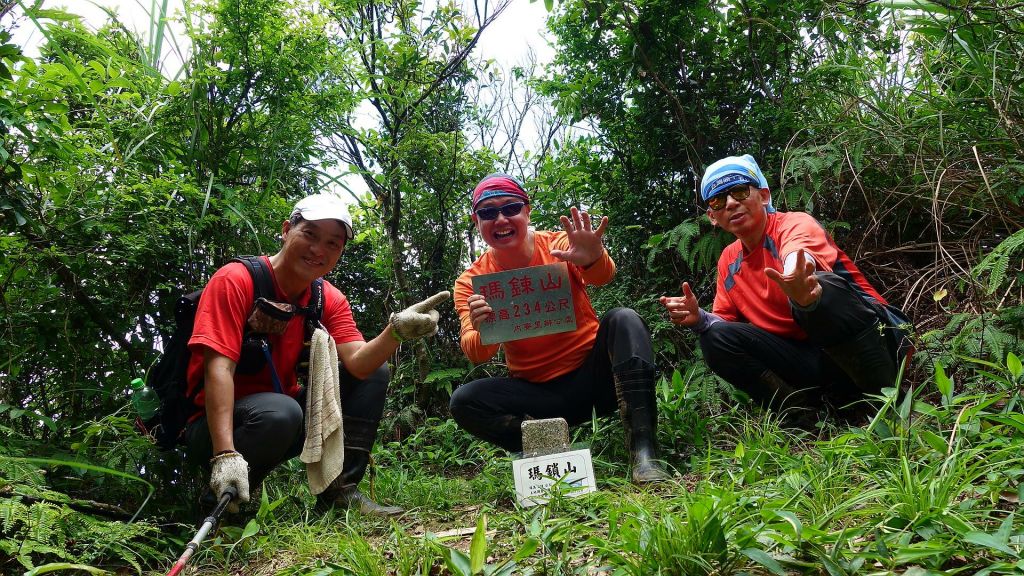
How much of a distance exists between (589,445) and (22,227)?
2.90m

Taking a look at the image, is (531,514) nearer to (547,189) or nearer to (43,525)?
(43,525)

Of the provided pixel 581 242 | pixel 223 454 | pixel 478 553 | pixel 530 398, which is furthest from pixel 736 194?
pixel 223 454

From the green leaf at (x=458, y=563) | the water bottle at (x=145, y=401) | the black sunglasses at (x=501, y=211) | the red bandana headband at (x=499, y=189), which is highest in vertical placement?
the red bandana headband at (x=499, y=189)

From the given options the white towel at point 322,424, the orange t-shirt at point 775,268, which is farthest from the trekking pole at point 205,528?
the orange t-shirt at point 775,268

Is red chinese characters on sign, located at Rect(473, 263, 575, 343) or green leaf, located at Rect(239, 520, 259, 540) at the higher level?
red chinese characters on sign, located at Rect(473, 263, 575, 343)

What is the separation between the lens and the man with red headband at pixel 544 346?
3.27 m

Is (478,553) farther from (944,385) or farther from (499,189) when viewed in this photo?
(499,189)

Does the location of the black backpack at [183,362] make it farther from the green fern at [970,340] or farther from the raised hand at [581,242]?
the green fern at [970,340]

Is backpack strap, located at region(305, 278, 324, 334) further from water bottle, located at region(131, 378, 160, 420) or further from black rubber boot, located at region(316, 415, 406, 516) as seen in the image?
water bottle, located at region(131, 378, 160, 420)

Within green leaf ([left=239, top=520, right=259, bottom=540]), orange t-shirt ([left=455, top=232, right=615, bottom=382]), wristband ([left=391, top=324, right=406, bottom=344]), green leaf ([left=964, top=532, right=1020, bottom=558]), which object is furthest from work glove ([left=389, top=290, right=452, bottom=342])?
green leaf ([left=964, top=532, right=1020, bottom=558])

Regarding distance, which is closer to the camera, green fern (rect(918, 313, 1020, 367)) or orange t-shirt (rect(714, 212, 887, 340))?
green fern (rect(918, 313, 1020, 367))

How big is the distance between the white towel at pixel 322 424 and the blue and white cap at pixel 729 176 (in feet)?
6.64

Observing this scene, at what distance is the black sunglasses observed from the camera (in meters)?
3.45

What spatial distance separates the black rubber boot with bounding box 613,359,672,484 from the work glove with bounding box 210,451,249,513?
1636 mm
